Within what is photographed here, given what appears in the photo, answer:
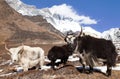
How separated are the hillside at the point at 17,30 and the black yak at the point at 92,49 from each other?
126 metres

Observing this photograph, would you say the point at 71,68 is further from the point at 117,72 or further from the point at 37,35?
the point at 37,35

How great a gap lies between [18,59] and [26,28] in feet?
489

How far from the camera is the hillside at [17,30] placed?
158 metres

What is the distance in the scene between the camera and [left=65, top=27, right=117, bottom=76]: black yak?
24734 millimetres

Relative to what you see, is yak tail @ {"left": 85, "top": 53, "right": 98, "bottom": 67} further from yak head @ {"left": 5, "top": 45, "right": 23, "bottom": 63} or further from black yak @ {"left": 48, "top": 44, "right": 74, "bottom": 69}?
yak head @ {"left": 5, "top": 45, "right": 23, "bottom": 63}

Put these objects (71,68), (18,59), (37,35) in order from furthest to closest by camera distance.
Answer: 1. (37,35)
2. (18,59)
3. (71,68)

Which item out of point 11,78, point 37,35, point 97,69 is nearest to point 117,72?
point 97,69

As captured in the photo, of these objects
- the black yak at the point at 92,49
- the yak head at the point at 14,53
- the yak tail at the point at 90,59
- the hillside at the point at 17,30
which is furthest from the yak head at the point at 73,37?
the hillside at the point at 17,30

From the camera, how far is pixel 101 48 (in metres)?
25.0

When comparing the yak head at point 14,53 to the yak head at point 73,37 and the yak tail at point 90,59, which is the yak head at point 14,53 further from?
the yak tail at point 90,59

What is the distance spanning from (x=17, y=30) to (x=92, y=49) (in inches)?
5713

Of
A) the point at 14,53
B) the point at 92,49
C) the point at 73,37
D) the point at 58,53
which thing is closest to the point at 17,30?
the point at 14,53

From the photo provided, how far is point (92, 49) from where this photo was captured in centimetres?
2477

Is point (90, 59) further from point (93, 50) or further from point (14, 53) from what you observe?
point (14, 53)
